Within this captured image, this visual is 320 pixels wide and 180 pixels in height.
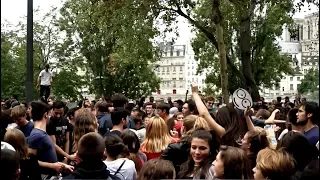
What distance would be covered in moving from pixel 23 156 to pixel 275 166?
8.61 ft

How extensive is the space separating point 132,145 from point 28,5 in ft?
20.3

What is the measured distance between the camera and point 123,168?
5.82 m

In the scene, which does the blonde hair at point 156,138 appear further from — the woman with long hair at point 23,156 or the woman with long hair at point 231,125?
the woman with long hair at point 23,156

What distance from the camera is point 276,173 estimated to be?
502 centimetres

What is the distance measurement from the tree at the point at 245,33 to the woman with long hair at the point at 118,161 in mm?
17642

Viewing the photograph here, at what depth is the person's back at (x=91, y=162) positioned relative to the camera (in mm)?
4828

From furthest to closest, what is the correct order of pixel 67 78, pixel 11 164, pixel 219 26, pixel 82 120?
1. pixel 67 78
2. pixel 219 26
3. pixel 82 120
4. pixel 11 164

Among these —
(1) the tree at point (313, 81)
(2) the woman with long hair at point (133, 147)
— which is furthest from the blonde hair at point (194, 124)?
(1) the tree at point (313, 81)

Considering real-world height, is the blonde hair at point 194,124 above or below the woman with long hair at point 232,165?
above

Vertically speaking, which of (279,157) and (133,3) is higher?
(133,3)

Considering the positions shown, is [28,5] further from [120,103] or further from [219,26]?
[219,26]

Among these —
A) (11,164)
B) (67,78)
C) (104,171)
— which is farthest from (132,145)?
(67,78)

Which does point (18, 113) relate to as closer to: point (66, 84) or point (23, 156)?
point (23, 156)

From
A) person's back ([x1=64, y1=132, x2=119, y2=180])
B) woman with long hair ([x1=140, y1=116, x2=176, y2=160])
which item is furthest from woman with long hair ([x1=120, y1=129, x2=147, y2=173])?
person's back ([x1=64, y1=132, x2=119, y2=180])
